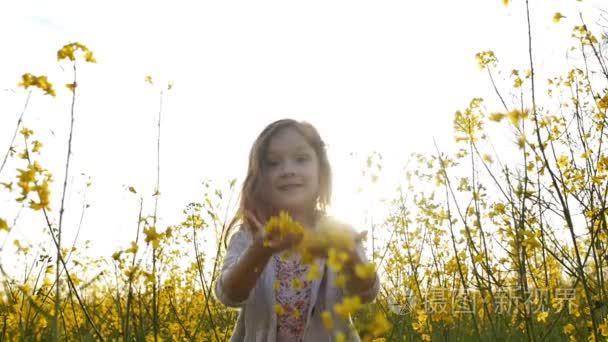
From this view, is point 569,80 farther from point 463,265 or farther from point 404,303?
point 404,303

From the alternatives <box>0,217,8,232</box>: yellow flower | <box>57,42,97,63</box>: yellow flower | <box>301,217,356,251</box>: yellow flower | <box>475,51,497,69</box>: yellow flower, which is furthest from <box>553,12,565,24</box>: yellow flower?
<box>0,217,8,232</box>: yellow flower

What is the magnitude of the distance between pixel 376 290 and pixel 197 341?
183 centimetres

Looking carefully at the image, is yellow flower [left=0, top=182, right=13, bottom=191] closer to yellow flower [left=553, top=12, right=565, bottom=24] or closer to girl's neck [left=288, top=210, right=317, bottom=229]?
Answer: girl's neck [left=288, top=210, right=317, bottom=229]

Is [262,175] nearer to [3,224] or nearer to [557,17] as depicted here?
[3,224]

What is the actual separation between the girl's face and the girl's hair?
0.15ft

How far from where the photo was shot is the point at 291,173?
2.27 meters

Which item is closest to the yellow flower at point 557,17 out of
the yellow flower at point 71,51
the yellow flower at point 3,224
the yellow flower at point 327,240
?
the yellow flower at point 71,51

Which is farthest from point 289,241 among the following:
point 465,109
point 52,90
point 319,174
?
point 465,109

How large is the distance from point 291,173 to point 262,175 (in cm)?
27

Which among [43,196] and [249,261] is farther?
A: [249,261]

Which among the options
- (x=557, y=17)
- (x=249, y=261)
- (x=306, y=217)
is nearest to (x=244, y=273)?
(x=249, y=261)

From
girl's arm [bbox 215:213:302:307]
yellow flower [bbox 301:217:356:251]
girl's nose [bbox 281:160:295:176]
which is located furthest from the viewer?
girl's nose [bbox 281:160:295:176]

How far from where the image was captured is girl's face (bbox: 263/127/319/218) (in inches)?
89.8

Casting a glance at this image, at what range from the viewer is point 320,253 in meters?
0.93
